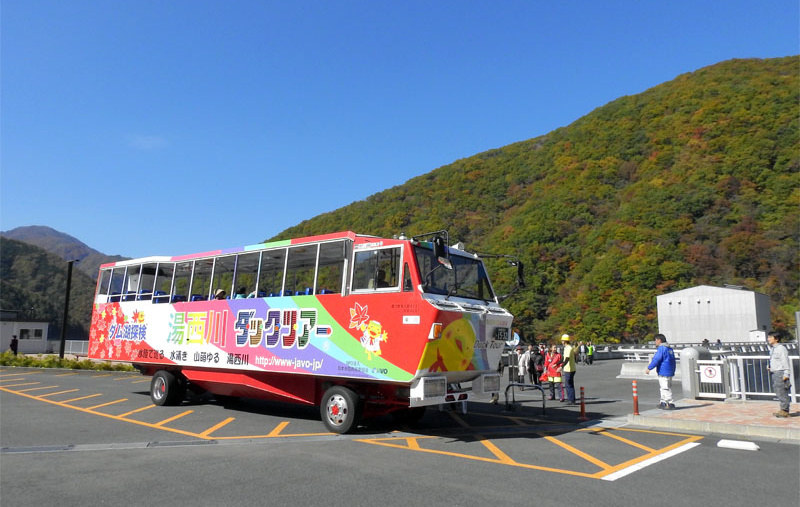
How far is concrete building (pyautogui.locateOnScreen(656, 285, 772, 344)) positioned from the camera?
148 ft

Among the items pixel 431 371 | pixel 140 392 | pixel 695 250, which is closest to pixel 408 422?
pixel 431 371

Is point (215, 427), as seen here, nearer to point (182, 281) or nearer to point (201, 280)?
point (201, 280)

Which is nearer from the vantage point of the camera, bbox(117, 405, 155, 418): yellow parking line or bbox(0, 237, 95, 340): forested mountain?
bbox(117, 405, 155, 418): yellow parking line

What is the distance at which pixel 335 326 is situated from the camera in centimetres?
950

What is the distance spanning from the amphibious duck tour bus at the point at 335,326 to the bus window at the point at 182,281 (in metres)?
0.03

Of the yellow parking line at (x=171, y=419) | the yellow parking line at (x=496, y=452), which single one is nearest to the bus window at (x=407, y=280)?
the yellow parking line at (x=496, y=452)

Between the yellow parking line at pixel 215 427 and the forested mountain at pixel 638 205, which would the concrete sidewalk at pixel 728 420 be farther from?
the forested mountain at pixel 638 205

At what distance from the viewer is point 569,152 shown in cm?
9450

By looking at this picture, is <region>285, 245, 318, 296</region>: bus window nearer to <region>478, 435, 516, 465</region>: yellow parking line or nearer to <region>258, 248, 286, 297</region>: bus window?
<region>258, 248, 286, 297</region>: bus window

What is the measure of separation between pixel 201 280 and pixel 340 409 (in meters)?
5.31

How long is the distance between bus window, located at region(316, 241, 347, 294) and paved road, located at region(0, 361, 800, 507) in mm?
2639

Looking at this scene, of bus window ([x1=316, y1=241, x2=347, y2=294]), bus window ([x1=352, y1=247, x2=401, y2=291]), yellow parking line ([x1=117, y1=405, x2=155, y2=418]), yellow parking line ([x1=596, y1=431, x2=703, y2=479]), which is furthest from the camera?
yellow parking line ([x1=117, y1=405, x2=155, y2=418])

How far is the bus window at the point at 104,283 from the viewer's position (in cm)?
1501

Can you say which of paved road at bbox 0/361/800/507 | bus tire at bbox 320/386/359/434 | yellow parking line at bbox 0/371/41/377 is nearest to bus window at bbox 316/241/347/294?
bus tire at bbox 320/386/359/434
